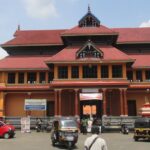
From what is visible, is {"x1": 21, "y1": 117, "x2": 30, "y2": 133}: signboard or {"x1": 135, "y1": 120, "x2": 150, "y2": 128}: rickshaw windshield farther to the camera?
{"x1": 21, "y1": 117, "x2": 30, "y2": 133}: signboard

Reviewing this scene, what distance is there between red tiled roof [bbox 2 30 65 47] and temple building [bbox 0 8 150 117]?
0.45 feet

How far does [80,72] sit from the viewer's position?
39.8 meters

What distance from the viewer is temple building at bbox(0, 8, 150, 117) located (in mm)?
38875

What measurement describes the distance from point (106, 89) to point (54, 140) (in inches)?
709

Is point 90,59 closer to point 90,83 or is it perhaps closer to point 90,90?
point 90,83

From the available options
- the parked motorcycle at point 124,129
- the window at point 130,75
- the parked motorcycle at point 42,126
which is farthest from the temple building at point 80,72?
→ the parked motorcycle at point 124,129

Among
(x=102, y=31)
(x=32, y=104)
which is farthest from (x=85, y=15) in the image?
(x=32, y=104)

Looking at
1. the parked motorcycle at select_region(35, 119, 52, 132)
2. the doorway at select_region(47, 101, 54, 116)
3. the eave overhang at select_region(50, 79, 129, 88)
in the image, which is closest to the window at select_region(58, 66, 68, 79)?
the eave overhang at select_region(50, 79, 129, 88)

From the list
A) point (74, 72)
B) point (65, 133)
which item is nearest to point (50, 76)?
point (74, 72)

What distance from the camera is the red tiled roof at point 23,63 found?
140ft

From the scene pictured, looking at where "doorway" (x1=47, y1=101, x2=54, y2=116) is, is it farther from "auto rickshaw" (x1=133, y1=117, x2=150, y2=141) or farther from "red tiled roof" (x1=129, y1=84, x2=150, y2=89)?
"auto rickshaw" (x1=133, y1=117, x2=150, y2=141)

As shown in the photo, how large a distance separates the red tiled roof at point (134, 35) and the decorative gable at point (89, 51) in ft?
23.0

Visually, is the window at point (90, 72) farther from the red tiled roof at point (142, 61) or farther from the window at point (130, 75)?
the window at point (130, 75)

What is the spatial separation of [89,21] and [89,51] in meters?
6.66
